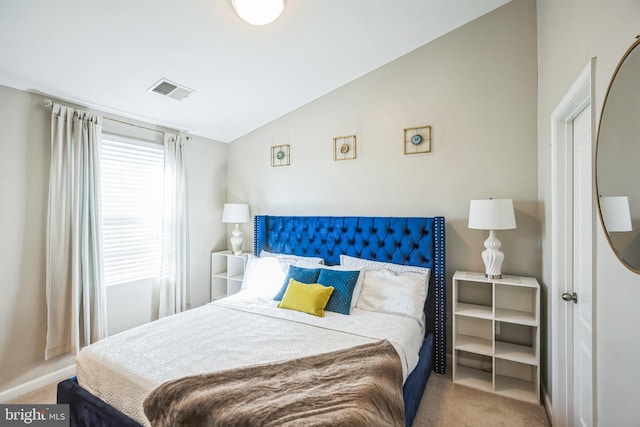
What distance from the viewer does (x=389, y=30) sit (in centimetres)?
248

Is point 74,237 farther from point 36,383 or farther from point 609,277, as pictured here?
point 609,277

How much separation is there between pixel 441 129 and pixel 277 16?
5.52ft

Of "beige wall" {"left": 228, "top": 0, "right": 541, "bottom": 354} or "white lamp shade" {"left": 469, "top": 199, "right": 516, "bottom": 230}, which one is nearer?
"white lamp shade" {"left": 469, "top": 199, "right": 516, "bottom": 230}

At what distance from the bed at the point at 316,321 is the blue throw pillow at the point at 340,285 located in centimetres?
9

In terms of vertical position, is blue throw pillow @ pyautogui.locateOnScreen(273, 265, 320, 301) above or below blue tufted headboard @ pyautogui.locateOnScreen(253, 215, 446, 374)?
below

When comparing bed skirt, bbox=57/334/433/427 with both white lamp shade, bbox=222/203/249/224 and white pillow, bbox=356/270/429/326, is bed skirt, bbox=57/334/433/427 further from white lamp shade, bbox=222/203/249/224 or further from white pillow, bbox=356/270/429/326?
white lamp shade, bbox=222/203/249/224

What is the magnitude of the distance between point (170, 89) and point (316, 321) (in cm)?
242

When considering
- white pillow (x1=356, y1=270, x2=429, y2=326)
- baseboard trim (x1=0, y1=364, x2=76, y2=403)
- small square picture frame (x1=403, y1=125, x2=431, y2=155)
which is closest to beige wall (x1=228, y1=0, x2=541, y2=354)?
small square picture frame (x1=403, y1=125, x2=431, y2=155)

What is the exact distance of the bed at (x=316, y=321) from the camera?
1566mm

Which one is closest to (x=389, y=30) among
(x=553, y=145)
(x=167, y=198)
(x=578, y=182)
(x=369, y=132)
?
(x=369, y=132)

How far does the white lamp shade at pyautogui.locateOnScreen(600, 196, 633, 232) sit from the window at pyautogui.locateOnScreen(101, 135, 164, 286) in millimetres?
3572

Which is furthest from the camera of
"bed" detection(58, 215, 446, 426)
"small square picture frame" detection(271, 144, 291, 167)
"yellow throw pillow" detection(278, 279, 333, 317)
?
"small square picture frame" detection(271, 144, 291, 167)

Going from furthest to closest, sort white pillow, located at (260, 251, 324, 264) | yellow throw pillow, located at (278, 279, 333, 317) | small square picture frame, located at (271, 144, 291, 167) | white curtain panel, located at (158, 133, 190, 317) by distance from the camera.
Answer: small square picture frame, located at (271, 144, 291, 167) < white curtain panel, located at (158, 133, 190, 317) < white pillow, located at (260, 251, 324, 264) < yellow throw pillow, located at (278, 279, 333, 317)

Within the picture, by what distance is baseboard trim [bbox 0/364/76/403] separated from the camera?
2.25 metres
